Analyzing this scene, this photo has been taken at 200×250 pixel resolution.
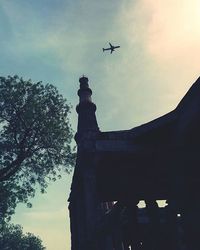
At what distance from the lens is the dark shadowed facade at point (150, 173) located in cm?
451

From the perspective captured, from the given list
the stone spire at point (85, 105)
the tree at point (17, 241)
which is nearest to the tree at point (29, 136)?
the stone spire at point (85, 105)

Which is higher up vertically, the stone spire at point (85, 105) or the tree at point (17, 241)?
the tree at point (17, 241)

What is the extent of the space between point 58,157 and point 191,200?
74.5 ft

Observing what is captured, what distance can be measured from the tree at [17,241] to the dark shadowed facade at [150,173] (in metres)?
75.7

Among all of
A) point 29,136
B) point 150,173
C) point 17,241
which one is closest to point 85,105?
point 150,173

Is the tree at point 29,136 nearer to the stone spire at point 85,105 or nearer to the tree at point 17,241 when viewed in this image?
the stone spire at point 85,105

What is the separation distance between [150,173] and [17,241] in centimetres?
7908

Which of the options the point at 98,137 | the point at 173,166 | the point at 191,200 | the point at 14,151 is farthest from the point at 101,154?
the point at 14,151

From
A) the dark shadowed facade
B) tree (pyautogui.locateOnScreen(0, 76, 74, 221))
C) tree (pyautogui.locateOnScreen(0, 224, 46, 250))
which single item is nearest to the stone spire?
the dark shadowed facade

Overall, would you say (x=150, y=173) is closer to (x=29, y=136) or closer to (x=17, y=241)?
(x=29, y=136)

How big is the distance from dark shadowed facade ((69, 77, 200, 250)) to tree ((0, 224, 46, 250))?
75743 millimetres

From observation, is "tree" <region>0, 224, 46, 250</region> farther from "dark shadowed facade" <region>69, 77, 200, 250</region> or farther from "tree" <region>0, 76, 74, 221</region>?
"dark shadowed facade" <region>69, 77, 200, 250</region>

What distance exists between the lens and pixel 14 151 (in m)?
25.0

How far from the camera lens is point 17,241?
77000 mm
